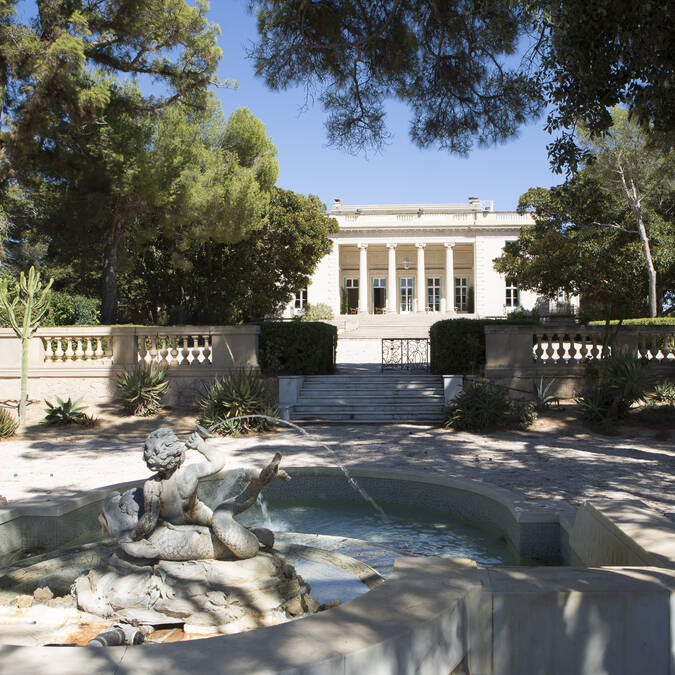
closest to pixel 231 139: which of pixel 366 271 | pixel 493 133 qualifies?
pixel 493 133

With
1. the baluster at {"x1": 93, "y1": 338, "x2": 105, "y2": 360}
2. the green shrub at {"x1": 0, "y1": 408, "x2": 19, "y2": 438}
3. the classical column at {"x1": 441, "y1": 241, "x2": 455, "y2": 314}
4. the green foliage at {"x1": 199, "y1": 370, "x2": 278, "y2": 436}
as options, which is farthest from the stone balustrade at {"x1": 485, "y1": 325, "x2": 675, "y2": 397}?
the classical column at {"x1": 441, "y1": 241, "x2": 455, "y2": 314}

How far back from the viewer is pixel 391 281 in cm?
5003

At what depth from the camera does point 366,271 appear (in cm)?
5081

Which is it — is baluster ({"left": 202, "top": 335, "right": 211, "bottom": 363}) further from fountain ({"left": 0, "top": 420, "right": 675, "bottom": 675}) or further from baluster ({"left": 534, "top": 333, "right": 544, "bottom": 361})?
fountain ({"left": 0, "top": 420, "right": 675, "bottom": 675})

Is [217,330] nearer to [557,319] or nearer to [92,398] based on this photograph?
[92,398]

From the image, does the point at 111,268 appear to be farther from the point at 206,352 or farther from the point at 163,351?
the point at 206,352

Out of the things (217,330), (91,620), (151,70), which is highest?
(151,70)

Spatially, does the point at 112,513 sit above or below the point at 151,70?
below

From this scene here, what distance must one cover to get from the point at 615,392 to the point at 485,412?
7.78ft

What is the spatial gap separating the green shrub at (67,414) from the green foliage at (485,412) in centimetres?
689

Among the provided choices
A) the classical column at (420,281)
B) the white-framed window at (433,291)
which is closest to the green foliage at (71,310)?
the classical column at (420,281)

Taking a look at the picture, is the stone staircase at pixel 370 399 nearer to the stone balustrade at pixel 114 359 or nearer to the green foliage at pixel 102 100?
the stone balustrade at pixel 114 359

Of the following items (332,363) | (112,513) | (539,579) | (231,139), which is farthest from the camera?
(231,139)

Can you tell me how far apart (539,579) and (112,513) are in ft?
8.58
